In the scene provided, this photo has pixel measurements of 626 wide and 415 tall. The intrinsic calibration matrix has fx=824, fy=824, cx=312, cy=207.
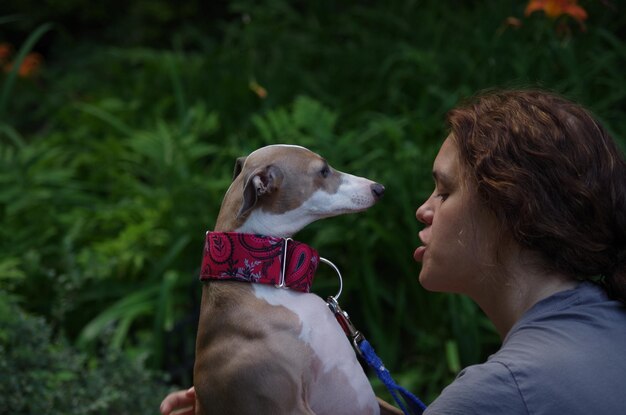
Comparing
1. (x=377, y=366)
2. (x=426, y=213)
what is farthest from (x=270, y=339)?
(x=426, y=213)

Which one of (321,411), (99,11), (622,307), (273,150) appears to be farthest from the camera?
→ (99,11)

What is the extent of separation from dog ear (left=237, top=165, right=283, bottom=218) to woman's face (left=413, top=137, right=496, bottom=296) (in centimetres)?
41

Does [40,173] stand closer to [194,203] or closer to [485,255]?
[194,203]

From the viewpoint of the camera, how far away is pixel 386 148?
13.6ft

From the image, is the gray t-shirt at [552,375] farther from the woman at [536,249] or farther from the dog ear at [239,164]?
the dog ear at [239,164]

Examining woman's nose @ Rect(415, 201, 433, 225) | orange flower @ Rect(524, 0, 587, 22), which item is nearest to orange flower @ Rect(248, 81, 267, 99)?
orange flower @ Rect(524, 0, 587, 22)

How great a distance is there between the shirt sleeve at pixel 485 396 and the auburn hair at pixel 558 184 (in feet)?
1.10

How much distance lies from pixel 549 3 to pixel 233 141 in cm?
185

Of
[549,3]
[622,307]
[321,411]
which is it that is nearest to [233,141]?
[549,3]

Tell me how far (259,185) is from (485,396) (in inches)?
30.6

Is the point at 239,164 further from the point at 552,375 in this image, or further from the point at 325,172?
the point at 552,375

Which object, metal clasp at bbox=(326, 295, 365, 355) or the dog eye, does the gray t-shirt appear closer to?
metal clasp at bbox=(326, 295, 365, 355)

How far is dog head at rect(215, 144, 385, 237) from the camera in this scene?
2.04 metres

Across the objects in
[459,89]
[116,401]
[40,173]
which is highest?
[459,89]
